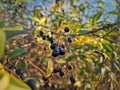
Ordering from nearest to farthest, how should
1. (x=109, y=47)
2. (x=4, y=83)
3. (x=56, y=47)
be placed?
(x=4, y=83) → (x=56, y=47) → (x=109, y=47)

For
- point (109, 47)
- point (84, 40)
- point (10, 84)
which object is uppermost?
point (10, 84)

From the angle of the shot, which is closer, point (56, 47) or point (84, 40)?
point (56, 47)

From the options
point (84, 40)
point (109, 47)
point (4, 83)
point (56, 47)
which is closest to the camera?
point (4, 83)

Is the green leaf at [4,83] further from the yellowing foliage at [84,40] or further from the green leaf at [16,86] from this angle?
the yellowing foliage at [84,40]

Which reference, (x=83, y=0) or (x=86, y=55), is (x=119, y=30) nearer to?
(x=86, y=55)

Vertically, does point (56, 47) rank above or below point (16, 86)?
below

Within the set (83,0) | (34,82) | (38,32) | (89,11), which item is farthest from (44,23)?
(89,11)

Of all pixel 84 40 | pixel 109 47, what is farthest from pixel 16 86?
pixel 84 40

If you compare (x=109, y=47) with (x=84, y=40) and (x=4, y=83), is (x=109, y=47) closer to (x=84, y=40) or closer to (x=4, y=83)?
(x=84, y=40)

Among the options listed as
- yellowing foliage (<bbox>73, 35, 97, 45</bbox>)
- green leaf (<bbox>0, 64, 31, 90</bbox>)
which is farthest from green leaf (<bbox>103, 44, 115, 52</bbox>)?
green leaf (<bbox>0, 64, 31, 90</bbox>)

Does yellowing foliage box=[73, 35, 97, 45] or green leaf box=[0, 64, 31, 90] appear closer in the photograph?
green leaf box=[0, 64, 31, 90]

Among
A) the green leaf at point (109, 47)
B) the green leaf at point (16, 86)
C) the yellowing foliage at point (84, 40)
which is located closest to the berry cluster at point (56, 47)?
the green leaf at point (109, 47)

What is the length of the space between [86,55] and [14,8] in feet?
3.25

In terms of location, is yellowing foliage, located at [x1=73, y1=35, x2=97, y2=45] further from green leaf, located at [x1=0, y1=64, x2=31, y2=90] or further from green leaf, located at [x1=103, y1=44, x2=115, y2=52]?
green leaf, located at [x1=0, y1=64, x2=31, y2=90]
